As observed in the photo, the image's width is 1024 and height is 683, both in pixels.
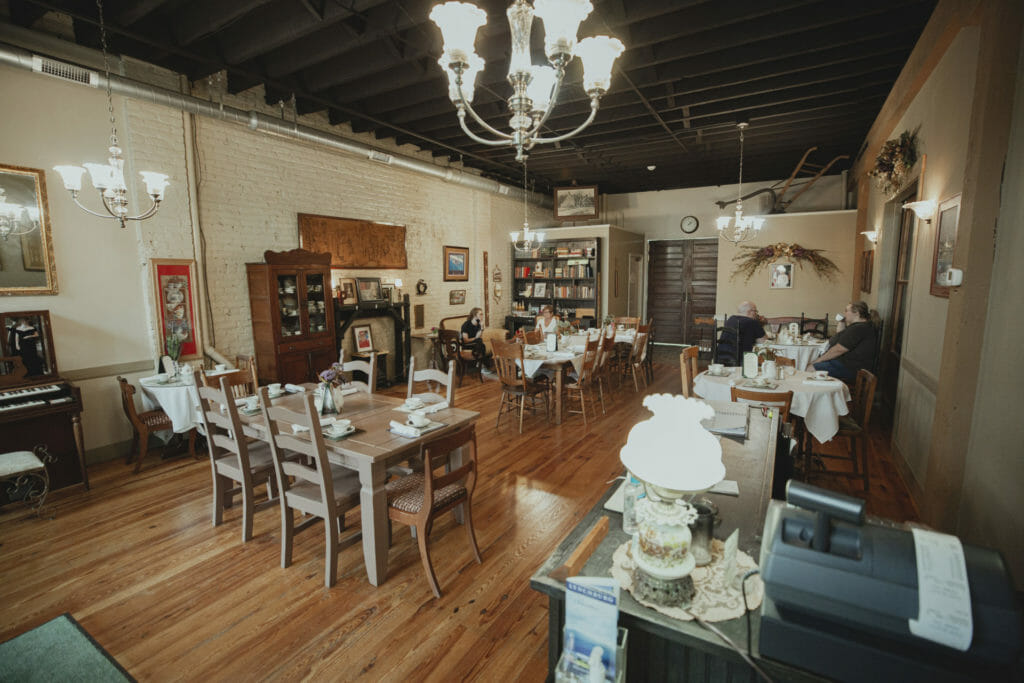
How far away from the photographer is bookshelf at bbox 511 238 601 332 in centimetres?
982

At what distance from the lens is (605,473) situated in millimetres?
4074

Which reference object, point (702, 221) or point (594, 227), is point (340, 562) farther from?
point (702, 221)

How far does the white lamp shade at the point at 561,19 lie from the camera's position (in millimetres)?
Answer: 1995

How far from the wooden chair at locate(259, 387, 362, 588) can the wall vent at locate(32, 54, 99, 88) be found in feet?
10.9

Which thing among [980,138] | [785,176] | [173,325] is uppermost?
[785,176]

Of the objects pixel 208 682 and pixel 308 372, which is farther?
pixel 308 372

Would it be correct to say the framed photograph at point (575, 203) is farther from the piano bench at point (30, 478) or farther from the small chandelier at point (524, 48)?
the piano bench at point (30, 478)

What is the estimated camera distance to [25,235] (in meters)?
3.85

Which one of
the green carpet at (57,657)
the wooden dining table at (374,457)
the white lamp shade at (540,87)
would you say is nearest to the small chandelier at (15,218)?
the wooden dining table at (374,457)

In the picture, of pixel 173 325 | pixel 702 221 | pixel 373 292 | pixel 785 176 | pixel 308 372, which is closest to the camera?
pixel 173 325

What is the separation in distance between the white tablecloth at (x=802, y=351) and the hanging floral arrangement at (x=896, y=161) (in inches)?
80.2

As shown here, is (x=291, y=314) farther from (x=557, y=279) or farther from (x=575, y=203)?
(x=557, y=279)

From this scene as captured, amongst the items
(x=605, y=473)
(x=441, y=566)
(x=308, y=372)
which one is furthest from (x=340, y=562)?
(x=308, y=372)

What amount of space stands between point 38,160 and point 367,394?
11.3ft
